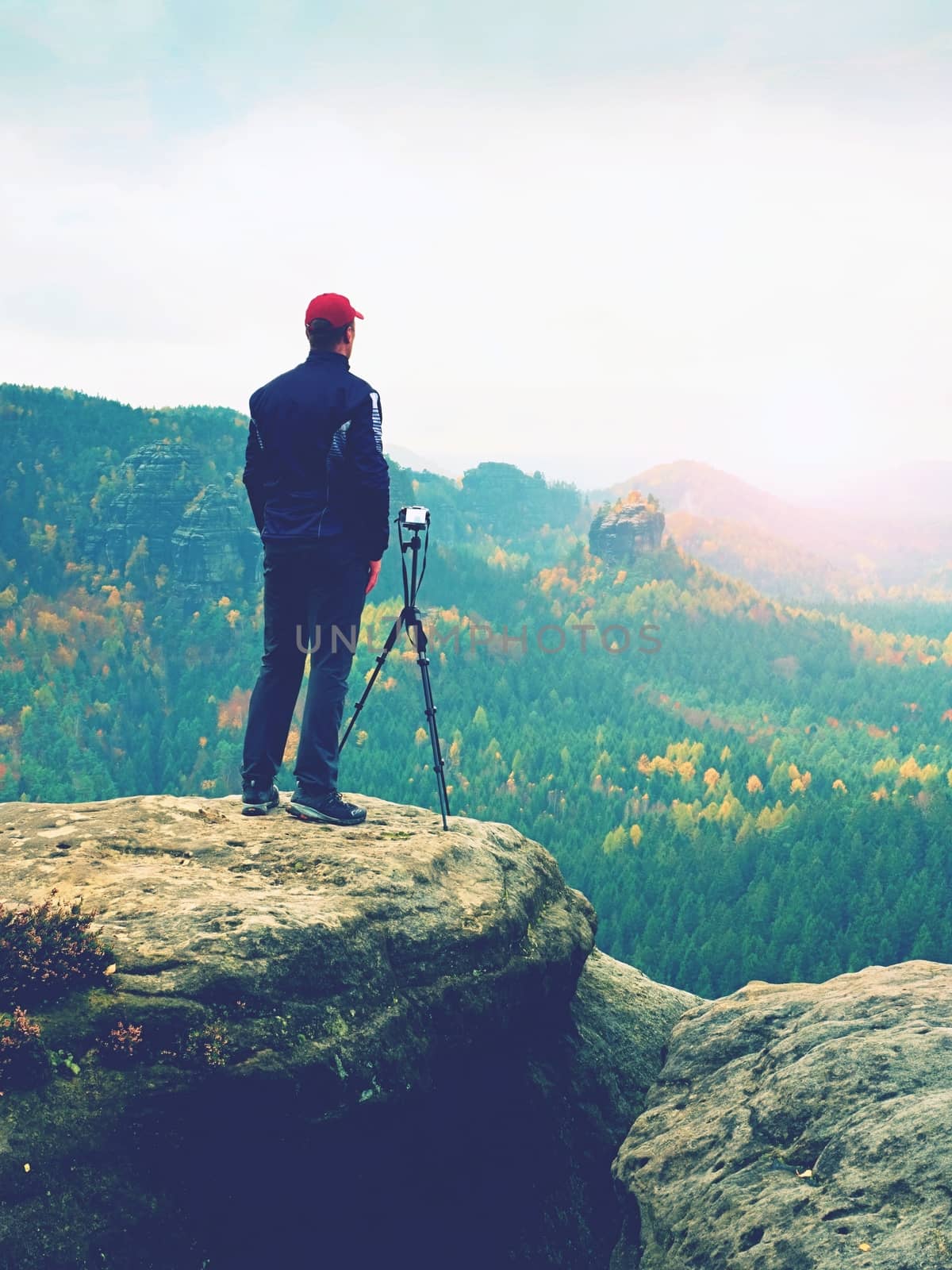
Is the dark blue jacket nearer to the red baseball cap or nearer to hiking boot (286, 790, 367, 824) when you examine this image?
the red baseball cap

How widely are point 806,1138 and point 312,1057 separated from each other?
12.4 ft

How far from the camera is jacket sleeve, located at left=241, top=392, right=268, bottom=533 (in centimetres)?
931

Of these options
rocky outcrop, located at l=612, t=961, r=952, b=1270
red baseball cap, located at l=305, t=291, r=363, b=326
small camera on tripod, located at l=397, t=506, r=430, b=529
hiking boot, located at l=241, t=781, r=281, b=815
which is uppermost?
red baseball cap, located at l=305, t=291, r=363, b=326

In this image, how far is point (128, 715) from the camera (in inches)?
6516

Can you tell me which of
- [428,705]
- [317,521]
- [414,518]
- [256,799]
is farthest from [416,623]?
[256,799]


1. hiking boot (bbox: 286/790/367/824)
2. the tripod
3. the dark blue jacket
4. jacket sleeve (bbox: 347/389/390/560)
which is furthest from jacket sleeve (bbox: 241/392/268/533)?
hiking boot (bbox: 286/790/367/824)

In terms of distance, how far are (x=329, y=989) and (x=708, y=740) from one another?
157836mm

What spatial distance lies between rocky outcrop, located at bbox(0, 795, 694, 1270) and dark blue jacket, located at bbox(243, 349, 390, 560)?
9.48 ft

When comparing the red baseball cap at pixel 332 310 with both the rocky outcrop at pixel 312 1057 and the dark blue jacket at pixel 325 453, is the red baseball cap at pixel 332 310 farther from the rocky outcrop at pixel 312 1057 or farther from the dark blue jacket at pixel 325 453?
the rocky outcrop at pixel 312 1057

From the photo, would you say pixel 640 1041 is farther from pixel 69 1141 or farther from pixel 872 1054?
pixel 69 1141

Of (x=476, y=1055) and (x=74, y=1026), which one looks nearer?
(x=74, y=1026)

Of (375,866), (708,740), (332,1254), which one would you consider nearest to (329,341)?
(375,866)

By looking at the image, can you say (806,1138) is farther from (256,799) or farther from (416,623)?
(256,799)

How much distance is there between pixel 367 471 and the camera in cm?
881
